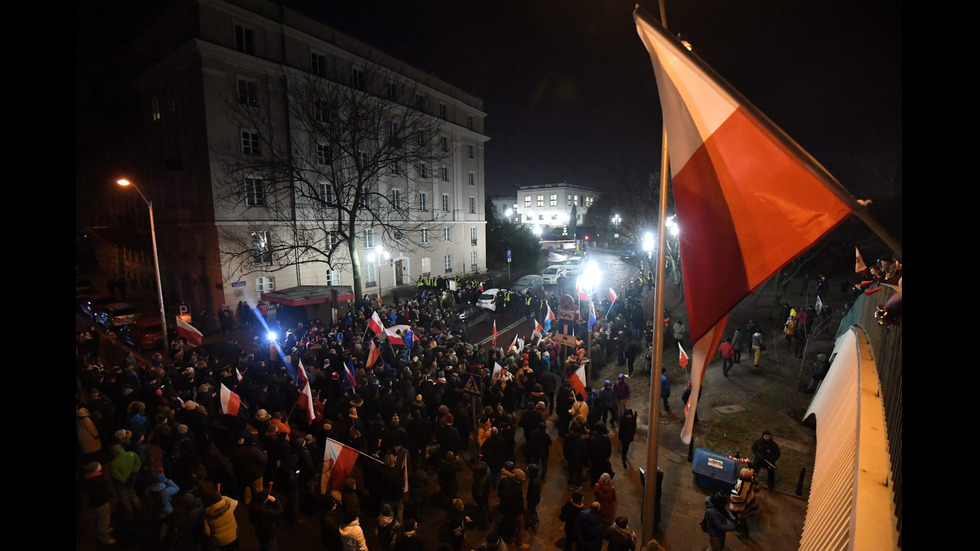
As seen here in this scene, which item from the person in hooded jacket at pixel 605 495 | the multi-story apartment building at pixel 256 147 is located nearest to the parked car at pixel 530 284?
the multi-story apartment building at pixel 256 147

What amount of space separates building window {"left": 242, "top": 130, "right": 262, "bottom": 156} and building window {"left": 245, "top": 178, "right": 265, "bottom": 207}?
1728 mm

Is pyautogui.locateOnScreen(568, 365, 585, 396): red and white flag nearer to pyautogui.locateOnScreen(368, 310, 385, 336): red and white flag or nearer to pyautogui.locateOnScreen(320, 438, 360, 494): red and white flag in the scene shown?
pyautogui.locateOnScreen(320, 438, 360, 494): red and white flag

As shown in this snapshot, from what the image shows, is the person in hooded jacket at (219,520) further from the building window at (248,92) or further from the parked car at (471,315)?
the building window at (248,92)

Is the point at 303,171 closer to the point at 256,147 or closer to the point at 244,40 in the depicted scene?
the point at 256,147

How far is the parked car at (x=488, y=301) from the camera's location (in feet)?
84.5

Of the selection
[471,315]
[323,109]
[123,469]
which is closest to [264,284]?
[323,109]

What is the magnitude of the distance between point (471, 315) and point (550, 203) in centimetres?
10151

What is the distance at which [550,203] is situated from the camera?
120688 mm

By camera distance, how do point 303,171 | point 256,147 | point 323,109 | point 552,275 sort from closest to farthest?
point 323,109
point 256,147
point 303,171
point 552,275

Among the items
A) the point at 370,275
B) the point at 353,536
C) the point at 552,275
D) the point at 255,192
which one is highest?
the point at 255,192

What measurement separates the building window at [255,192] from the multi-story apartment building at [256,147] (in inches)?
3.0

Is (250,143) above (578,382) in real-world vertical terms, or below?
above

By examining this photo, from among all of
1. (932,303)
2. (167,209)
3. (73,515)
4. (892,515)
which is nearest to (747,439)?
(892,515)

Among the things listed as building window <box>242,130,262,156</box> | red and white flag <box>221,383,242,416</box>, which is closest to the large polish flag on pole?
red and white flag <box>221,383,242,416</box>
